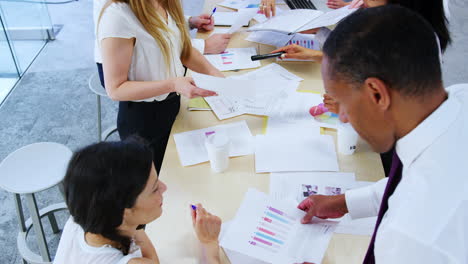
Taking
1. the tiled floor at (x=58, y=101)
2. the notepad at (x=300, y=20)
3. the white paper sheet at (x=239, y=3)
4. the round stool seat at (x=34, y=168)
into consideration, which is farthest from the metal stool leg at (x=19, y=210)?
the white paper sheet at (x=239, y=3)

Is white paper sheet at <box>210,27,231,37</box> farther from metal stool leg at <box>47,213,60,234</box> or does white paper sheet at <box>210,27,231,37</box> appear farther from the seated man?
the seated man

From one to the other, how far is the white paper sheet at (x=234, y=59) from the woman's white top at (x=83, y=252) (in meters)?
1.10

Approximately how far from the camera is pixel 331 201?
3.70 feet

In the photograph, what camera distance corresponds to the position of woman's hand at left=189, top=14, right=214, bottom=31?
2180 millimetres

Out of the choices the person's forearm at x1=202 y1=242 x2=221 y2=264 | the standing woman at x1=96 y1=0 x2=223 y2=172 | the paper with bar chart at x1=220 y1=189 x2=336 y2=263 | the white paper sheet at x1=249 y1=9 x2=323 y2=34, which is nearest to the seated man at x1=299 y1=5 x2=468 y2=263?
the paper with bar chart at x1=220 y1=189 x2=336 y2=263

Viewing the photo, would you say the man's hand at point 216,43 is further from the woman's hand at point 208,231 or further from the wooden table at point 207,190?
the woman's hand at point 208,231

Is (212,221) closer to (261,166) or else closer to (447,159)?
(261,166)

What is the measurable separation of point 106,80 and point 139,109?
0.22 meters

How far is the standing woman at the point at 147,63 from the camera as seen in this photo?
1.32 m

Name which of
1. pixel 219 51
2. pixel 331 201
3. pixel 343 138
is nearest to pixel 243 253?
pixel 331 201

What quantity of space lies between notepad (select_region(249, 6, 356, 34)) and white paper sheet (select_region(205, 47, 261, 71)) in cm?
12

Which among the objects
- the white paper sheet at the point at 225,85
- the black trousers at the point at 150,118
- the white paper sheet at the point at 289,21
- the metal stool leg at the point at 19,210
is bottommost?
the metal stool leg at the point at 19,210

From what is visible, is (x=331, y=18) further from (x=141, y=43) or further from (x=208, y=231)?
(x=208, y=231)

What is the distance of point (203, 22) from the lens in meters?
2.18
